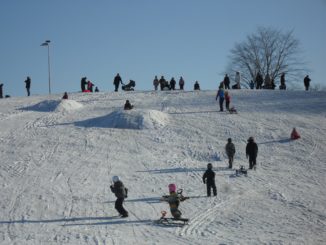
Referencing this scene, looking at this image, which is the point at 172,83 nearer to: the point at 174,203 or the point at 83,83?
the point at 83,83

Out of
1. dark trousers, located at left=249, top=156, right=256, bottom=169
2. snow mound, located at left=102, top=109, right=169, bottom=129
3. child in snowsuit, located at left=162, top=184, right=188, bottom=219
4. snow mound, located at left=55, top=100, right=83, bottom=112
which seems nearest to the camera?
child in snowsuit, located at left=162, top=184, right=188, bottom=219

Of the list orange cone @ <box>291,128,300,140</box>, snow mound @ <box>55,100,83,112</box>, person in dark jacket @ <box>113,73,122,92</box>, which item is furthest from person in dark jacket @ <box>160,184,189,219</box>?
person in dark jacket @ <box>113,73,122,92</box>

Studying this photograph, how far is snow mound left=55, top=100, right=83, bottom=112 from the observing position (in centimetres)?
3419

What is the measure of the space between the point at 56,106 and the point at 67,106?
70 cm

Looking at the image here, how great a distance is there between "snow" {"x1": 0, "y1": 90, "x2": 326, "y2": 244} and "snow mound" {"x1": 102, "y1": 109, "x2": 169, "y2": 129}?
0.25 ft

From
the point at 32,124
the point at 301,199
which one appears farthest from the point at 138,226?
the point at 32,124

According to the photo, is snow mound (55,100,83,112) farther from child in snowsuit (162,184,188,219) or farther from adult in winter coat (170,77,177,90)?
child in snowsuit (162,184,188,219)

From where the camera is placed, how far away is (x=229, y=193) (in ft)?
63.1

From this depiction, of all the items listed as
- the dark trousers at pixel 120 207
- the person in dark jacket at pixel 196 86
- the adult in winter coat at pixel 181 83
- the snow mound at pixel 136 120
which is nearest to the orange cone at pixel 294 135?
the snow mound at pixel 136 120

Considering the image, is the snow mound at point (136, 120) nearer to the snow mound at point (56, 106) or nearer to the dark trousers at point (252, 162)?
the snow mound at point (56, 106)

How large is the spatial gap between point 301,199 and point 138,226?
20.4 feet

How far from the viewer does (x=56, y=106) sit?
113 feet

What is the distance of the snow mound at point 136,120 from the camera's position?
29234mm

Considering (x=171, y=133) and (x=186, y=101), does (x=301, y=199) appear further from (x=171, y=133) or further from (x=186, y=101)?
(x=186, y=101)
